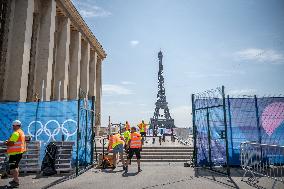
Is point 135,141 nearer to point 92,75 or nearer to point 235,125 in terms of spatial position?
point 235,125

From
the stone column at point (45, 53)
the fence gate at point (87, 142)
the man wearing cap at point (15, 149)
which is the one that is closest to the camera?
the man wearing cap at point (15, 149)

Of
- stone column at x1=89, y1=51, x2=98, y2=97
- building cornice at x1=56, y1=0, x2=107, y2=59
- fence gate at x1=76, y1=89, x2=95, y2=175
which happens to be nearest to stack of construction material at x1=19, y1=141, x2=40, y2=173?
fence gate at x1=76, y1=89, x2=95, y2=175

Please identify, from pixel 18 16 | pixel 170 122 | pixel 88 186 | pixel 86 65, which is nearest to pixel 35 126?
pixel 88 186

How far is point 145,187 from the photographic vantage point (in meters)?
7.36

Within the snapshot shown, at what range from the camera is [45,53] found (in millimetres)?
20844

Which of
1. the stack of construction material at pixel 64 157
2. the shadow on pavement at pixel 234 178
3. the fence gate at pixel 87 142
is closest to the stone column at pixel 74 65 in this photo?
the fence gate at pixel 87 142

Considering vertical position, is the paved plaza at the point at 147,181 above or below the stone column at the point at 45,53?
below

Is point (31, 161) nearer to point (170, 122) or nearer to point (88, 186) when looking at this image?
point (88, 186)

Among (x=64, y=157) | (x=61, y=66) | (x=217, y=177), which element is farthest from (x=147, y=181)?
(x=61, y=66)

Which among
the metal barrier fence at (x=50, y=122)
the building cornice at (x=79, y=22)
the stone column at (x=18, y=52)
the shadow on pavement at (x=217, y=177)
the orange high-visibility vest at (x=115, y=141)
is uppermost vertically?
the building cornice at (x=79, y=22)

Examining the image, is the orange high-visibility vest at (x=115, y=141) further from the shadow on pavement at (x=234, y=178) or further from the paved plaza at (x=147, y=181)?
the shadow on pavement at (x=234, y=178)

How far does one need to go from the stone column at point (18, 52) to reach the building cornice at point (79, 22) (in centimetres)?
603

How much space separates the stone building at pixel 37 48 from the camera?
1781 cm

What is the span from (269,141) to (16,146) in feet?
34.6
